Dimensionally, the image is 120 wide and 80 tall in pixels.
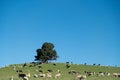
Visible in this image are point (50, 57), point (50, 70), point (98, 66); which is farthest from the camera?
point (50, 57)

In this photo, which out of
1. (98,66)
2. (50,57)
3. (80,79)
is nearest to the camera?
(80,79)

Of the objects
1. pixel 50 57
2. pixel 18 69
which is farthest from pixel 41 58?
pixel 18 69

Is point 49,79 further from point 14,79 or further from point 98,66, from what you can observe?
point 98,66

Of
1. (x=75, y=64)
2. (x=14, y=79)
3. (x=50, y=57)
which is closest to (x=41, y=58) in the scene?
(x=50, y=57)

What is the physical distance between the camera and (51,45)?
10206cm

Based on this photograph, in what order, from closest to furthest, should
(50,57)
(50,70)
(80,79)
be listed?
1. (80,79)
2. (50,70)
3. (50,57)

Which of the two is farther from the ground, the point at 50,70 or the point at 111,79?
the point at 50,70

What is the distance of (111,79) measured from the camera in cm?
5794

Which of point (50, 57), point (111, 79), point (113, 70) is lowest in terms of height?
point (111, 79)

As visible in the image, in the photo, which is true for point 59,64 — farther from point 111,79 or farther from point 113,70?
point 111,79

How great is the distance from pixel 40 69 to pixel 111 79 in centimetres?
2367

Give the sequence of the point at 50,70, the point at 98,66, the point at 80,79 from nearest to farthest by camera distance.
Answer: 1. the point at 80,79
2. the point at 50,70
3. the point at 98,66

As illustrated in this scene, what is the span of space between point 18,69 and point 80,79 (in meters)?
24.3

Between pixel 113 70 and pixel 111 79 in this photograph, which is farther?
pixel 113 70
